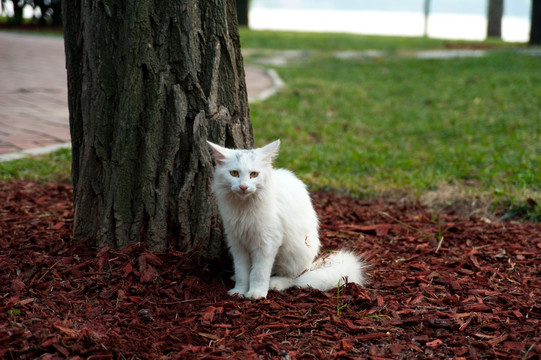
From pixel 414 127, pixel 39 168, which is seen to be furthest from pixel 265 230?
pixel 414 127

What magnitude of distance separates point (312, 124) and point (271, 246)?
5460 mm

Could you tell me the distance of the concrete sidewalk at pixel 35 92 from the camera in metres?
7.07

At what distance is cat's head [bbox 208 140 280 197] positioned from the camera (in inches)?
132

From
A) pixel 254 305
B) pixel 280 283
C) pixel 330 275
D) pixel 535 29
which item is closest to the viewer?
pixel 254 305

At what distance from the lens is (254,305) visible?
3.31 m

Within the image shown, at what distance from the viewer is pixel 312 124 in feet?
28.9

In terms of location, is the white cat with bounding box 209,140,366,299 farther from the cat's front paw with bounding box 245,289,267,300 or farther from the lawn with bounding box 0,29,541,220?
the lawn with bounding box 0,29,541,220

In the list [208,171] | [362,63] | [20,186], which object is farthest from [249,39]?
[208,171]

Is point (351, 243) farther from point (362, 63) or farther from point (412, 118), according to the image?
point (362, 63)

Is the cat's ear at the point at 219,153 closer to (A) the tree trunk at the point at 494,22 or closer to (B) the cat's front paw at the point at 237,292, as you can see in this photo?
(B) the cat's front paw at the point at 237,292

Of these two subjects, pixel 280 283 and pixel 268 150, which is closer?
pixel 268 150

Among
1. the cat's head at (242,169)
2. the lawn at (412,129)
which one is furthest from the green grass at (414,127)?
the cat's head at (242,169)

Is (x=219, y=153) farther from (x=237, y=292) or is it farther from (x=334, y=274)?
(x=334, y=274)

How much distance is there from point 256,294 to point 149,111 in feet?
4.46
